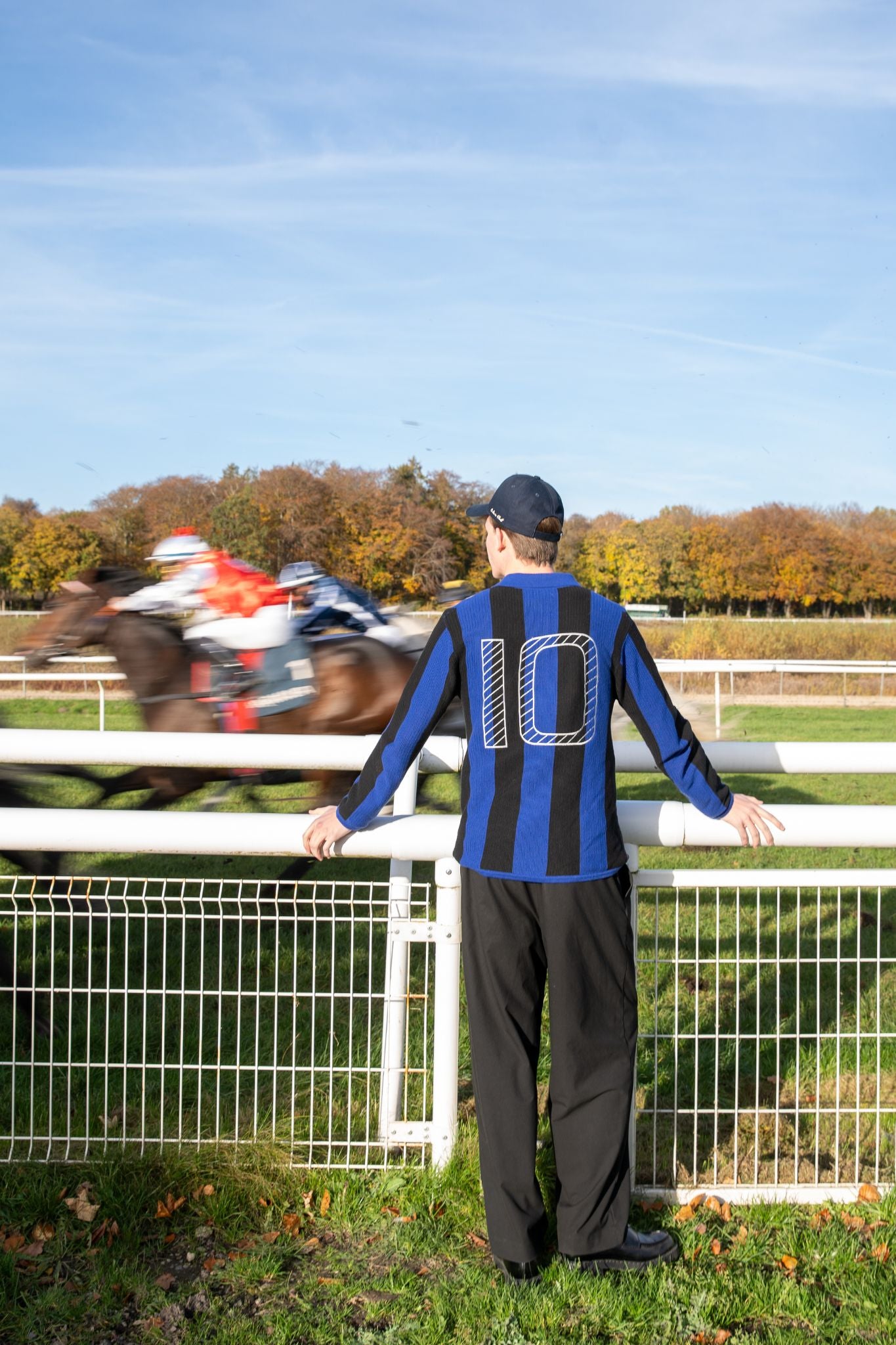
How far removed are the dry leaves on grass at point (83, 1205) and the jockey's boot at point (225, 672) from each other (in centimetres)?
394

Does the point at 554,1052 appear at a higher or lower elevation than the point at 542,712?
lower

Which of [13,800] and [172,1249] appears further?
[13,800]

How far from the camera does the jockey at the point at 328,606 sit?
704 centimetres

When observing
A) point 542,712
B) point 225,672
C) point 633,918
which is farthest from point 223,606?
point 542,712

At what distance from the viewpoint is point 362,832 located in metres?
2.43

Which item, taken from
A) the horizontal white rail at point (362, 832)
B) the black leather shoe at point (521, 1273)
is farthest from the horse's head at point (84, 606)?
the black leather shoe at point (521, 1273)

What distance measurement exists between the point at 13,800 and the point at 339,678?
2.21 m

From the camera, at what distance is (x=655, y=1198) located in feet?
8.25

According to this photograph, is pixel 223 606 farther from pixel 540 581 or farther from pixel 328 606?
pixel 540 581

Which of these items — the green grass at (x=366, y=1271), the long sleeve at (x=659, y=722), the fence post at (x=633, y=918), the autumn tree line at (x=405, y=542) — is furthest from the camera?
the autumn tree line at (x=405, y=542)

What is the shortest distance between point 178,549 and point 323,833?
193 inches

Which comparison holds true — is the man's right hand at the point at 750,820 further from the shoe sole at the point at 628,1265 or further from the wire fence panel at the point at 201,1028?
the shoe sole at the point at 628,1265

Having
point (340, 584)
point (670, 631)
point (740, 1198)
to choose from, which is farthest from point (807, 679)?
point (740, 1198)

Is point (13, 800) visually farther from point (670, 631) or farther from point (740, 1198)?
point (670, 631)
